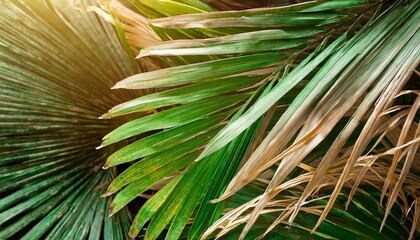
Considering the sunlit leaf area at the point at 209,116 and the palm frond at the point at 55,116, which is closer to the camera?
the sunlit leaf area at the point at 209,116

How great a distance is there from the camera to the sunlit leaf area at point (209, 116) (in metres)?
0.65

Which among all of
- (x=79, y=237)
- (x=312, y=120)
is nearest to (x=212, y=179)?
(x=312, y=120)

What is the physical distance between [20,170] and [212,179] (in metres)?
0.47

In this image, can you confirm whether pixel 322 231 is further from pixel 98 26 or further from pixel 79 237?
pixel 98 26

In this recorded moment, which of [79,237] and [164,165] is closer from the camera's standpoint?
[164,165]

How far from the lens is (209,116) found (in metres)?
0.83

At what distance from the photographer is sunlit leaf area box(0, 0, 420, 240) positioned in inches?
25.5

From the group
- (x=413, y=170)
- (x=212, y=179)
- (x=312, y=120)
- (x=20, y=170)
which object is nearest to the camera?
(x=312, y=120)

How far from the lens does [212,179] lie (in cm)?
81

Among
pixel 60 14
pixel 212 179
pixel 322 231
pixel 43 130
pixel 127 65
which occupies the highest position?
pixel 60 14

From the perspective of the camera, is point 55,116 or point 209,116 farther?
point 55,116

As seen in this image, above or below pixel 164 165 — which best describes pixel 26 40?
above

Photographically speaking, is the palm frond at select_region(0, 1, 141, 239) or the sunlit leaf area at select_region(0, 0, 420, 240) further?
the palm frond at select_region(0, 1, 141, 239)

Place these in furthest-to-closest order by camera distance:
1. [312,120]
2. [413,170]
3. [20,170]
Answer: [20,170]
[413,170]
[312,120]
